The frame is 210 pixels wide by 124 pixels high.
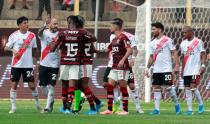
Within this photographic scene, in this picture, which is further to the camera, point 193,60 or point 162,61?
point 193,60

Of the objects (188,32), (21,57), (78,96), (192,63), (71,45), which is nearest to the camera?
(71,45)

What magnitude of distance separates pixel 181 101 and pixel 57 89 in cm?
401

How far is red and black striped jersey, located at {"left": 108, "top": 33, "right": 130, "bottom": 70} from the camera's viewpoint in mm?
21891

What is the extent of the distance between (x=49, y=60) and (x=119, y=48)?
206cm

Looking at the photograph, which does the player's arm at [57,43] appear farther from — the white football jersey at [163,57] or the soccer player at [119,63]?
the white football jersey at [163,57]

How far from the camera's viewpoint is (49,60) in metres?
23.2

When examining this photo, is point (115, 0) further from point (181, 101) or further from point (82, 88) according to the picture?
point (82, 88)

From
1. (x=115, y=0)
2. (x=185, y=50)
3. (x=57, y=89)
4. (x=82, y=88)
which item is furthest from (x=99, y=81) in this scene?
(x=82, y=88)

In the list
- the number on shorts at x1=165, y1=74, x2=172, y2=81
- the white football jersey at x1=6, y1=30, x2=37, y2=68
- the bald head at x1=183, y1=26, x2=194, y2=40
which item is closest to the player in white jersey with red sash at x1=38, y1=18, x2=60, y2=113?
the white football jersey at x1=6, y1=30, x2=37, y2=68

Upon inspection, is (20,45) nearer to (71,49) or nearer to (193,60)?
(71,49)

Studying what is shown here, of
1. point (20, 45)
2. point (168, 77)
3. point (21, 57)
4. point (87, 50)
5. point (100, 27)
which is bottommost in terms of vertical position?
point (168, 77)

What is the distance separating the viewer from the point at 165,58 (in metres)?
23.4

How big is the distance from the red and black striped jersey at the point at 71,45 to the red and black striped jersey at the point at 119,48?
82 centimetres

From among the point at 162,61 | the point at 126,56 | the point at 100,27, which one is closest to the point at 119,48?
the point at 126,56
